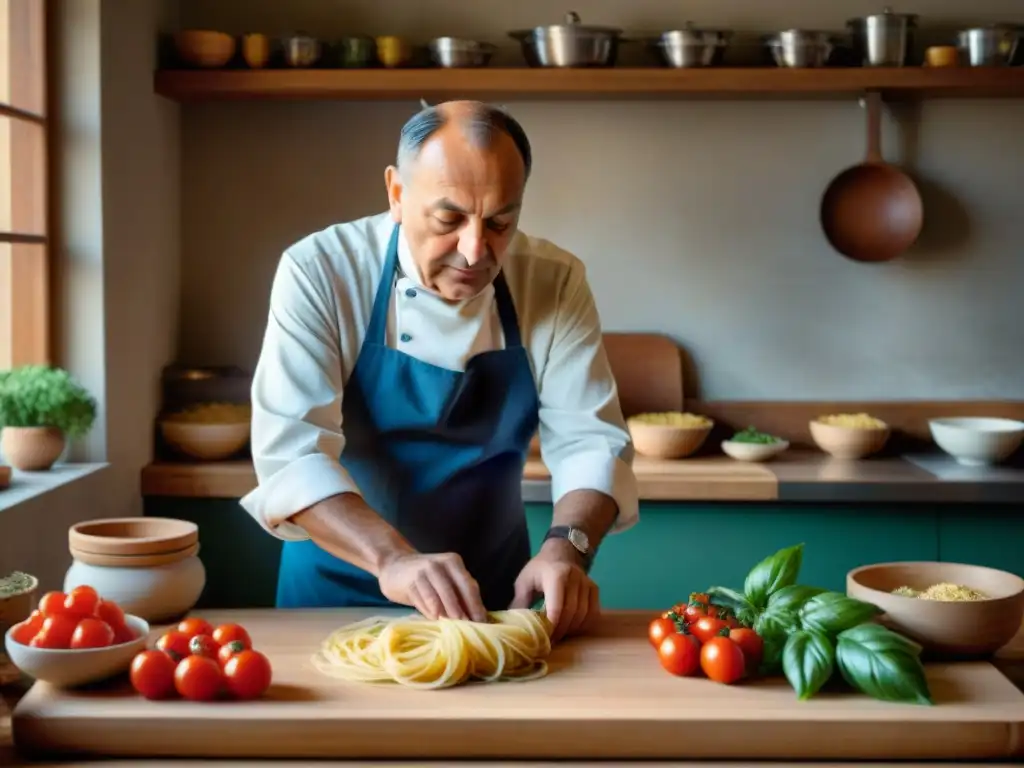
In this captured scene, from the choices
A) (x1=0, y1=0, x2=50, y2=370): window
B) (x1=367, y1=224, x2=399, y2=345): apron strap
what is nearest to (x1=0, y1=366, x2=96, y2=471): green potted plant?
(x1=0, y1=0, x2=50, y2=370): window

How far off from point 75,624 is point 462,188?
82 cm

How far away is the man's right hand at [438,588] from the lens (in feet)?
5.90

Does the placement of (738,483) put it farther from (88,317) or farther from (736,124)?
(88,317)

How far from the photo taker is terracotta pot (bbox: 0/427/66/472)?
2.96 metres

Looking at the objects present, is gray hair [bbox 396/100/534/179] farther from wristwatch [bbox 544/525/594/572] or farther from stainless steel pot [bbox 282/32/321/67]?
stainless steel pot [bbox 282/32/321/67]

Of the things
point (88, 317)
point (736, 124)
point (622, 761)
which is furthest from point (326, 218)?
point (622, 761)

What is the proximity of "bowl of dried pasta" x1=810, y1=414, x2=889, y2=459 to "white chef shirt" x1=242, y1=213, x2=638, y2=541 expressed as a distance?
64.2 inches

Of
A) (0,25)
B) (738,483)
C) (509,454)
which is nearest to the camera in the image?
(509,454)

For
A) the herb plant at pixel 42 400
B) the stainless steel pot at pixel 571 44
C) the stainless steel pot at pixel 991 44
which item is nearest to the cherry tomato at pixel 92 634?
the herb plant at pixel 42 400

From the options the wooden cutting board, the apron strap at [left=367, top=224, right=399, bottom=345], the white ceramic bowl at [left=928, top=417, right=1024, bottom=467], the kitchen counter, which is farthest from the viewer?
the white ceramic bowl at [left=928, top=417, right=1024, bottom=467]

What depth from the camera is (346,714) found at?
1.54m

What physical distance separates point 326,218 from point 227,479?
0.98 metres

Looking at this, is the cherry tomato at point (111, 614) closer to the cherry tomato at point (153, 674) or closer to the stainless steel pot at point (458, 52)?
the cherry tomato at point (153, 674)

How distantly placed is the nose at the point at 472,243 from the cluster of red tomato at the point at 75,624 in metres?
0.72
